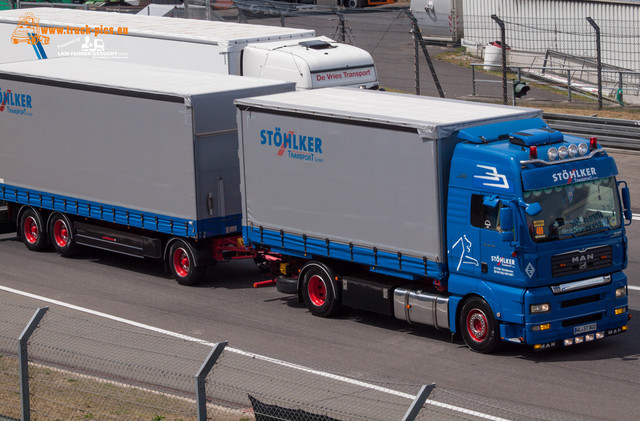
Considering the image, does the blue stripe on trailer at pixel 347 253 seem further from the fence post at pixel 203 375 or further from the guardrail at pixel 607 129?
the guardrail at pixel 607 129

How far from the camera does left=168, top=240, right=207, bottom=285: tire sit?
1844 cm

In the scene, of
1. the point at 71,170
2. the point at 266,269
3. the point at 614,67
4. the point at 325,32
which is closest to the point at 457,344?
the point at 266,269

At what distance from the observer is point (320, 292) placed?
1655 cm

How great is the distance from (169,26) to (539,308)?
1593 centimetres

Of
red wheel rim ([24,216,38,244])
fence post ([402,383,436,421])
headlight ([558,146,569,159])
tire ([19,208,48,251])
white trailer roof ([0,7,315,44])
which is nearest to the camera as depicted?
fence post ([402,383,436,421])

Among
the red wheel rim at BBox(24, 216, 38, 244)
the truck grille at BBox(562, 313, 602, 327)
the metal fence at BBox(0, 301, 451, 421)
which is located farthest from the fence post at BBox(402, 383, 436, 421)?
the red wheel rim at BBox(24, 216, 38, 244)

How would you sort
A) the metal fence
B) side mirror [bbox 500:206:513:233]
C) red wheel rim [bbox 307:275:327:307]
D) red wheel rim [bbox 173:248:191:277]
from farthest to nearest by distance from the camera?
red wheel rim [bbox 173:248:191:277] → red wheel rim [bbox 307:275:327:307] → side mirror [bbox 500:206:513:233] → the metal fence

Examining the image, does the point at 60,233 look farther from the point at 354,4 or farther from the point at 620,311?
the point at 354,4

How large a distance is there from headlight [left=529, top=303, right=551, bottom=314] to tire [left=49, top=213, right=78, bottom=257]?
402 inches

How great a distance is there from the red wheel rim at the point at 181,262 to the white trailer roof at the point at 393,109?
Answer: 3.31 metres

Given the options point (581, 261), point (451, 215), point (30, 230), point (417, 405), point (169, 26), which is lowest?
point (30, 230)

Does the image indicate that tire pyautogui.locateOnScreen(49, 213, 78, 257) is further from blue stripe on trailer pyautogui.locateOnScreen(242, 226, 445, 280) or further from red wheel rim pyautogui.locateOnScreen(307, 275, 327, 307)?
red wheel rim pyautogui.locateOnScreen(307, 275, 327, 307)

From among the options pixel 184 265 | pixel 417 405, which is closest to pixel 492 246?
pixel 417 405

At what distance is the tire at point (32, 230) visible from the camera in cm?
2128
